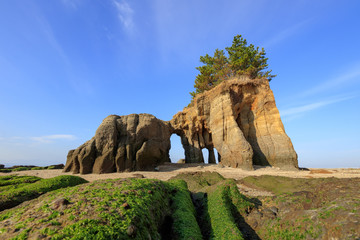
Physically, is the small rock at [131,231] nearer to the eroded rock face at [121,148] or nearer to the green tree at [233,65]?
the eroded rock face at [121,148]

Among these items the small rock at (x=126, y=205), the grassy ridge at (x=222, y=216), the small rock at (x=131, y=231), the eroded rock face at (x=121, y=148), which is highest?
the eroded rock face at (x=121, y=148)

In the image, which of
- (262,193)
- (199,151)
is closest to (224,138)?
(199,151)

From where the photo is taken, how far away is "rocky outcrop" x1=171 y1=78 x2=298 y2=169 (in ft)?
66.8

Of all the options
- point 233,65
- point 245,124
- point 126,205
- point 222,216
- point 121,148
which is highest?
point 233,65

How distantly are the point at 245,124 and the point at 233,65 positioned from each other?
421 inches

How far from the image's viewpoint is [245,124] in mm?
24953

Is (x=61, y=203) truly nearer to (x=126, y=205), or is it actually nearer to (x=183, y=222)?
(x=126, y=205)

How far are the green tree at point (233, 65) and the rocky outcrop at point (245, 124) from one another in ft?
14.9

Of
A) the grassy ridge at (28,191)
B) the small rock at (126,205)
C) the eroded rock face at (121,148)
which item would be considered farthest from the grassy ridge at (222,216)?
the eroded rock face at (121,148)

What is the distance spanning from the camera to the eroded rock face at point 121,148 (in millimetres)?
18703

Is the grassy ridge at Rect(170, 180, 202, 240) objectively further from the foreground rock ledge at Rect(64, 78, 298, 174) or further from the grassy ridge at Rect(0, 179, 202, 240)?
the foreground rock ledge at Rect(64, 78, 298, 174)

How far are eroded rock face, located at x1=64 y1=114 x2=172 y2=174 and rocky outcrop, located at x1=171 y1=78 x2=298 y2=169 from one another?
342 inches

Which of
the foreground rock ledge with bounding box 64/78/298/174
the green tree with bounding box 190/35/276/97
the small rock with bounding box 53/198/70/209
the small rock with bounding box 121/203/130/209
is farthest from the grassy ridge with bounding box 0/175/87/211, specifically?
the green tree with bounding box 190/35/276/97

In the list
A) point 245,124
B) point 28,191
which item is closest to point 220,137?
point 245,124
